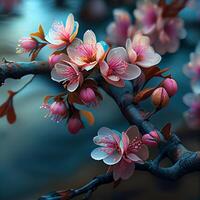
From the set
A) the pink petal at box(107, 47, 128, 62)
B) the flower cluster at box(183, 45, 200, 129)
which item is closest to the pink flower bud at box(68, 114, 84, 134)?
the pink petal at box(107, 47, 128, 62)

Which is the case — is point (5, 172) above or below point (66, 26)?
below

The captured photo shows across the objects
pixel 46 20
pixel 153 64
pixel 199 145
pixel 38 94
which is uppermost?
pixel 153 64

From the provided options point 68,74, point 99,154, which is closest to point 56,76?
point 68,74

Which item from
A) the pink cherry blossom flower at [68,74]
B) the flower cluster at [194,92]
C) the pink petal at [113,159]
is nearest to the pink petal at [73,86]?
the pink cherry blossom flower at [68,74]

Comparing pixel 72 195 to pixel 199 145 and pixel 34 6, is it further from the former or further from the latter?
pixel 34 6

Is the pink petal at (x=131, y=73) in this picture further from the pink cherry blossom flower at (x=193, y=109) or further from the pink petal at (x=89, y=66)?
the pink cherry blossom flower at (x=193, y=109)

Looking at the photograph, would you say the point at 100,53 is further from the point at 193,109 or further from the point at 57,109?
the point at 193,109

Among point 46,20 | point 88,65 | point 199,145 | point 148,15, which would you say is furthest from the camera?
point 46,20

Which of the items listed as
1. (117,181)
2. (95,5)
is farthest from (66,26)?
(95,5)
